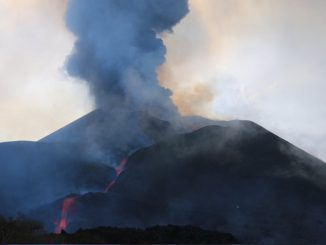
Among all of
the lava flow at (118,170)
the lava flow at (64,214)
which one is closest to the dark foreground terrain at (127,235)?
the lava flow at (64,214)

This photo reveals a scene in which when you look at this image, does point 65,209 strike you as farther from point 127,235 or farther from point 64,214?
point 127,235

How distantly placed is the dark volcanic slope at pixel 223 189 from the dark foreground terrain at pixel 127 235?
5.42 metres

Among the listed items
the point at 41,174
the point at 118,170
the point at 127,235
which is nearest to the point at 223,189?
the point at 118,170

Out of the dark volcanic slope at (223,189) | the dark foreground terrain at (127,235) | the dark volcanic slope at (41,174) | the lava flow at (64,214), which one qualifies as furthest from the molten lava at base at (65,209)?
the dark foreground terrain at (127,235)

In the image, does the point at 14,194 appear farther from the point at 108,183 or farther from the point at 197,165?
the point at 197,165

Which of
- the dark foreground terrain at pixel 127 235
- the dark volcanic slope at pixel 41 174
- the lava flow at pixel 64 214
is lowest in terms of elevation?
the dark foreground terrain at pixel 127 235

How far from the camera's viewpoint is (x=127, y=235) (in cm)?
9269

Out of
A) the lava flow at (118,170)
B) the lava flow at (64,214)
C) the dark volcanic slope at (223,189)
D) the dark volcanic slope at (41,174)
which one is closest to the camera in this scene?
the lava flow at (64,214)

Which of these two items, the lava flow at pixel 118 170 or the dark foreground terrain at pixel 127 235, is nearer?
the dark foreground terrain at pixel 127 235

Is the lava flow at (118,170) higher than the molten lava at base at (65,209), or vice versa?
the lava flow at (118,170)

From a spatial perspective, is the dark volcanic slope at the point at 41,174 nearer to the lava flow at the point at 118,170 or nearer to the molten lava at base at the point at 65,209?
the lava flow at the point at 118,170

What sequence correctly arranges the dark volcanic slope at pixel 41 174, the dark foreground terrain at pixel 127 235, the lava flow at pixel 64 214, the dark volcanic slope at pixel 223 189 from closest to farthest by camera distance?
the dark foreground terrain at pixel 127 235 → the lava flow at pixel 64 214 → the dark volcanic slope at pixel 223 189 → the dark volcanic slope at pixel 41 174

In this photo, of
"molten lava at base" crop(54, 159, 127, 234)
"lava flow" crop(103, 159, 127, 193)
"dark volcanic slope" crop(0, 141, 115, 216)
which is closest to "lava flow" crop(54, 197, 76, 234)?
"molten lava at base" crop(54, 159, 127, 234)

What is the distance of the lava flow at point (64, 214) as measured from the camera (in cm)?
A: 9828
